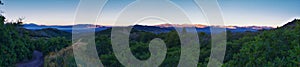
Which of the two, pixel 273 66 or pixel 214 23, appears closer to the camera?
pixel 273 66

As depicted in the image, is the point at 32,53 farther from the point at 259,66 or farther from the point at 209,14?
the point at 259,66

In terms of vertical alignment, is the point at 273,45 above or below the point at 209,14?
below

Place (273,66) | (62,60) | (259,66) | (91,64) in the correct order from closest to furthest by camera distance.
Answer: (273,66), (259,66), (91,64), (62,60)

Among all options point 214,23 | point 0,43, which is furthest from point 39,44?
point 214,23

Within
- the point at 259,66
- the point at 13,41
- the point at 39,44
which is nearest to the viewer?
the point at 259,66

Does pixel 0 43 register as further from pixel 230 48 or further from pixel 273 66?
pixel 273 66

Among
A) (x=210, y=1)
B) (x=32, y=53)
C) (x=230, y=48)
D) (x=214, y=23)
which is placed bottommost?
(x=32, y=53)

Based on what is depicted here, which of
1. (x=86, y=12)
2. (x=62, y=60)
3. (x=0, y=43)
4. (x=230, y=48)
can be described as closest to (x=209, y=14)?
(x=86, y=12)

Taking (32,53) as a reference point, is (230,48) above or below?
above

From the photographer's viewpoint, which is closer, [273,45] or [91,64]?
[273,45]
